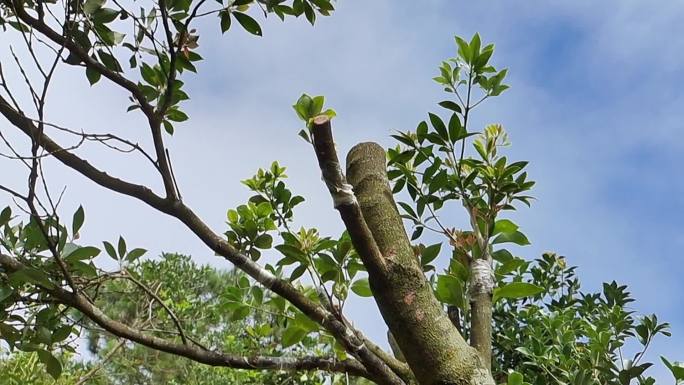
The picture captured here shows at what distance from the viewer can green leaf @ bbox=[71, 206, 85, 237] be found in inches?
36.1

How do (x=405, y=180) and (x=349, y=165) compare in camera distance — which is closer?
(x=349, y=165)

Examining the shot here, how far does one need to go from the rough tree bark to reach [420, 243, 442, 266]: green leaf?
0.23 metres

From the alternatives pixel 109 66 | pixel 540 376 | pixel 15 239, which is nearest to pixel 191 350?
pixel 15 239

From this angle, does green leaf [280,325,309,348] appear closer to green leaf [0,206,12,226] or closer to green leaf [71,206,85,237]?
green leaf [71,206,85,237]

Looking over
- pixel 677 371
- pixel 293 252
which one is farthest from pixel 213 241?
pixel 677 371

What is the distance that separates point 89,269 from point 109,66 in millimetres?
297

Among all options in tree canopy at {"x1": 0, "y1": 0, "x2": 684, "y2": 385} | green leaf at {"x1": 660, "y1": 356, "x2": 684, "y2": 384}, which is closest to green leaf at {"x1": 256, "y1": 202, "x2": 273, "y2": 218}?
tree canopy at {"x1": 0, "y1": 0, "x2": 684, "y2": 385}

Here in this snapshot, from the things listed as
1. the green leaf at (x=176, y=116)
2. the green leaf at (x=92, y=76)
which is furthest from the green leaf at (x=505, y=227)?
the green leaf at (x=92, y=76)

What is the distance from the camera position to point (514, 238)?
2.95 feet

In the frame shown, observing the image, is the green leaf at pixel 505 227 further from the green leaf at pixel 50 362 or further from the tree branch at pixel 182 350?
the green leaf at pixel 50 362

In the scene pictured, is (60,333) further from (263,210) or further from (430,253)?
(430,253)

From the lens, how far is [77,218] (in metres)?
0.92

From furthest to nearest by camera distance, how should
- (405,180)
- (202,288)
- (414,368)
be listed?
(202,288), (405,180), (414,368)

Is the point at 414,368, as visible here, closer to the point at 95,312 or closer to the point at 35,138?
the point at 95,312
